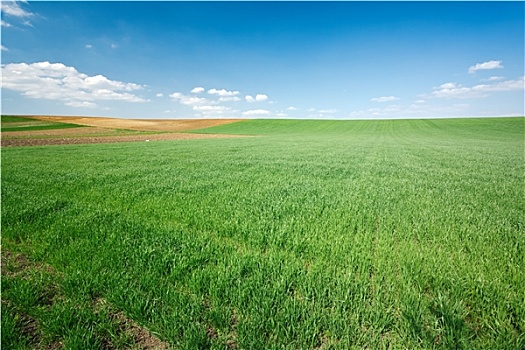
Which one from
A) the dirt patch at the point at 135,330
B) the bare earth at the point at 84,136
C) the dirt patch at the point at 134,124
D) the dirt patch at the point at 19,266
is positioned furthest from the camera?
the dirt patch at the point at 134,124

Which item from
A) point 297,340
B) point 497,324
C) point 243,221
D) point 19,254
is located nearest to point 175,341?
point 297,340

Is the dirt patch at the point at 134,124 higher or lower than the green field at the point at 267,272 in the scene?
higher

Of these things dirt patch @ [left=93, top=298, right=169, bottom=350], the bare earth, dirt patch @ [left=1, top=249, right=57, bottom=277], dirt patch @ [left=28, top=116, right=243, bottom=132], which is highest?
dirt patch @ [left=28, top=116, right=243, bottom=132]

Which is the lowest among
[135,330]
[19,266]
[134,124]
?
[135,330]

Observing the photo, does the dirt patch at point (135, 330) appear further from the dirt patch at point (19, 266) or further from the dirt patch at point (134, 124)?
the dirt patch at point (134, 124)

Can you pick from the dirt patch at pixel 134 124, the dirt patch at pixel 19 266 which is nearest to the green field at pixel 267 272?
the dirt patch at pixel 19 266

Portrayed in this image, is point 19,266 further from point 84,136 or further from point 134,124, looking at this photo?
point 134,124

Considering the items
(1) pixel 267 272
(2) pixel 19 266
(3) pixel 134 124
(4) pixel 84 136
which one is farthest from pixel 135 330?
(3) pixel 134 124

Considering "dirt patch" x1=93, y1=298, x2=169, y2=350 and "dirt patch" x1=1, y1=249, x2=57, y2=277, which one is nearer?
"dirt patch" x1=93, y1=298, x2=169, y2=350

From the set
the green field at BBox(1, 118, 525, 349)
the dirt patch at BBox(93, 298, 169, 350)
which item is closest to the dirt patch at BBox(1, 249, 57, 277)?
the green field at BBox(1, 118, 525, 349)

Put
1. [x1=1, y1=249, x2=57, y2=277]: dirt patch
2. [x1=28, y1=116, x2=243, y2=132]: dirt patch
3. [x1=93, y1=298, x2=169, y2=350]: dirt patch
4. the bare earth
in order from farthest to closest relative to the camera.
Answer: [x1=28, y1=116, x2=243, y2=132]: dirt patch, the bare earth, [x1=1, y1=249, x2=57, y2=277]: dirt patch, [x1=93, y1=298, x2=169, y2=350]: dirt patch

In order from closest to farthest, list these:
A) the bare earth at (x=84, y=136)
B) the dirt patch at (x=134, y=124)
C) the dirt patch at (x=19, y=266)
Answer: the dirt patch at (x=19, y=266) < the bare earth at (x=84, y=136) < the dirt patch at (x=134, y=124)

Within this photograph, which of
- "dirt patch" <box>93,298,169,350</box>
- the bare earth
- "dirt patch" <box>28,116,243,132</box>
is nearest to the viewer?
"dirt patch" <box>93,298,169,350</box>

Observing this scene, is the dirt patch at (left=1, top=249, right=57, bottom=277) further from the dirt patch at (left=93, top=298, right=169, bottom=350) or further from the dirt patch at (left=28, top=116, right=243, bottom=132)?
the dirt patch at (left=28, top=116, right=243, bottom=132)
